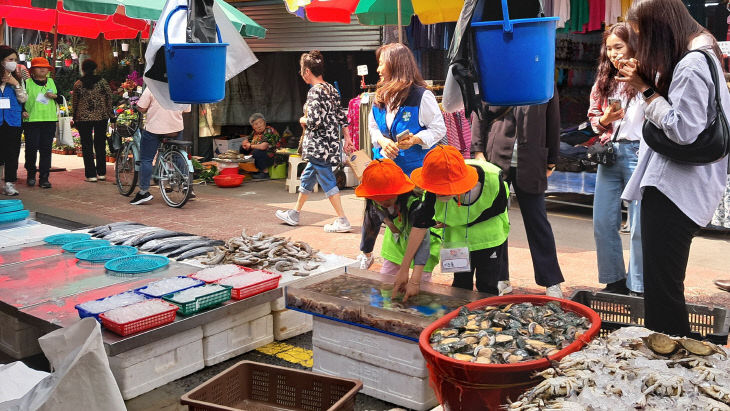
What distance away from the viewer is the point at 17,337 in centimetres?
533

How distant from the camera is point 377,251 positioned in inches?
326

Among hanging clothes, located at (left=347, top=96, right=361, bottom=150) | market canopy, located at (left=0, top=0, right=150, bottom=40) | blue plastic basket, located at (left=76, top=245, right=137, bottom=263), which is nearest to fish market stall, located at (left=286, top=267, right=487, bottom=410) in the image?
blue plastic basket, located at (left=76, top=245, right=137, bottom=263)

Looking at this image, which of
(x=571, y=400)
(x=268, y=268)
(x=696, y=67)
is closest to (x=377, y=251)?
(x=268, y=268)

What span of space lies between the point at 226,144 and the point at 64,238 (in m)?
8.54

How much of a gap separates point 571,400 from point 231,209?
29.0 ft

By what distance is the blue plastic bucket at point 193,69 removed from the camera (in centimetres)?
394

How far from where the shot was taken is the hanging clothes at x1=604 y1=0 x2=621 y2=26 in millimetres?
9836

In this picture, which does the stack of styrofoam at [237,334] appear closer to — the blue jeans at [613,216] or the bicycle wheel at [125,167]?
the blue jeans at [613,216]

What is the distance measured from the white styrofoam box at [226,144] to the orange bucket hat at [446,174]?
1073 cm

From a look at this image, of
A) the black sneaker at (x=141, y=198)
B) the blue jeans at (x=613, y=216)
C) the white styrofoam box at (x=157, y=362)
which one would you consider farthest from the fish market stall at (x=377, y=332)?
the black sneaker at (x=141, y=198)

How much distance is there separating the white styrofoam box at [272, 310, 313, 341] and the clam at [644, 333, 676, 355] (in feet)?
10.1

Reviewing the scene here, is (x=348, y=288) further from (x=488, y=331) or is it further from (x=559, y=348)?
(x=559, y=348)

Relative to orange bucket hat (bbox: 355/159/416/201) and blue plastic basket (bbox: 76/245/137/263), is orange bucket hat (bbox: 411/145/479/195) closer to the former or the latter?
orange bucket hat (bbox: 355/159/416/201)

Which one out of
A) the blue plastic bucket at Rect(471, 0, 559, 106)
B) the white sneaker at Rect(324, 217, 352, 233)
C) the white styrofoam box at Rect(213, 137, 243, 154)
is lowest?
the white sneaker at Rect(324, 217, 352, 233)
